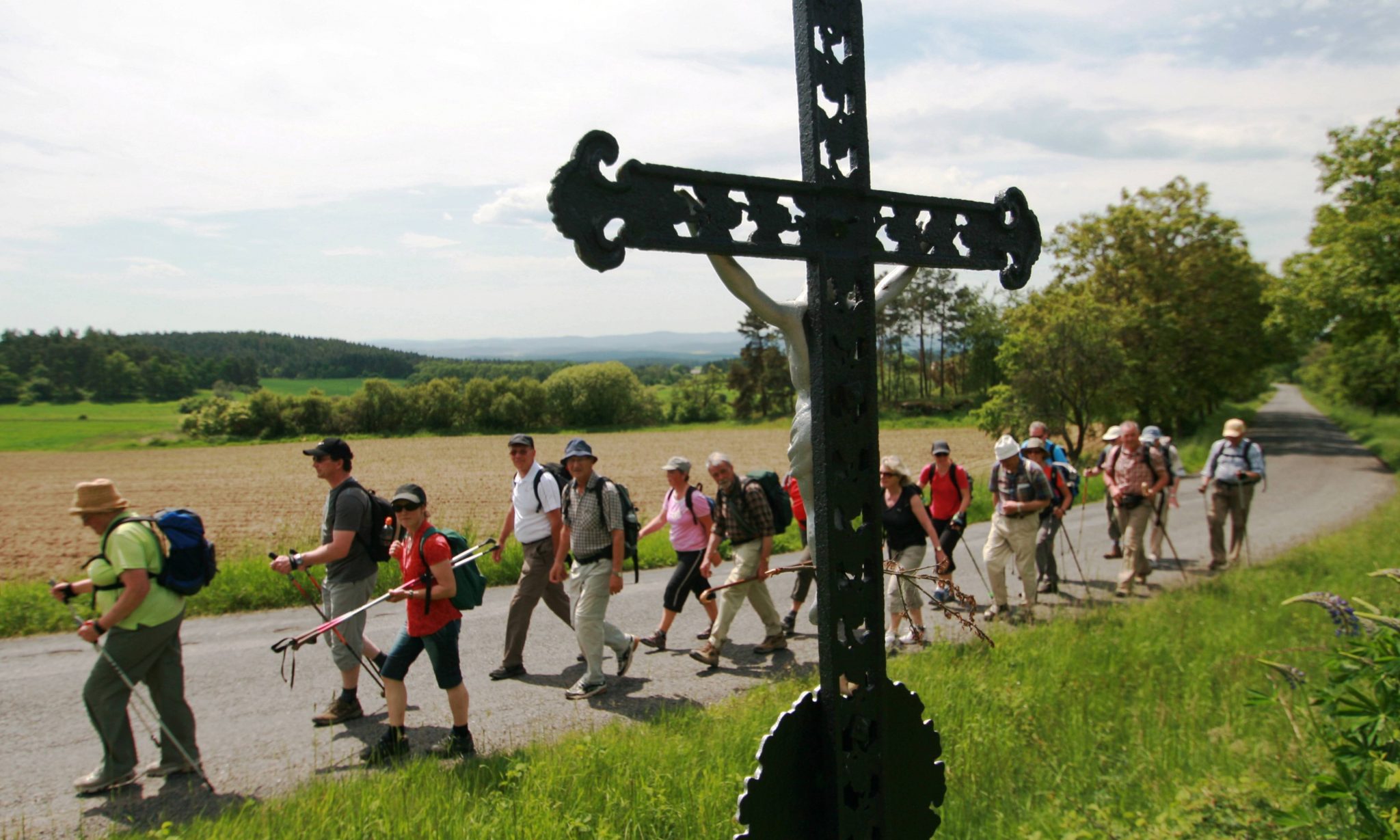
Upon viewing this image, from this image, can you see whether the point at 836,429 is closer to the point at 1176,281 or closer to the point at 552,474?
the point at 552,474

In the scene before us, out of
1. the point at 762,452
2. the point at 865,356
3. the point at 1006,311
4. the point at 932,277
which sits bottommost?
the point at 762,452

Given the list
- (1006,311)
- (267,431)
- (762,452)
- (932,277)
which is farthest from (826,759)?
(932,277)

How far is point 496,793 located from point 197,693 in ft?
12.9

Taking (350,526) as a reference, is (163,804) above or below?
below

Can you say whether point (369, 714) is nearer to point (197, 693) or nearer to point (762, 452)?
point (197, 693)

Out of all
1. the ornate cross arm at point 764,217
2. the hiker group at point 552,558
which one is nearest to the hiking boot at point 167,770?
the hiker group at point 552,558

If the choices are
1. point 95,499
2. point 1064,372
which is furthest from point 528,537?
point 1064,372

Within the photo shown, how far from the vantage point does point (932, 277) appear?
272 feet

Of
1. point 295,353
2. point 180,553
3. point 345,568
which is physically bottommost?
point 345,568

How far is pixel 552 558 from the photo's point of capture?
738 centimetres

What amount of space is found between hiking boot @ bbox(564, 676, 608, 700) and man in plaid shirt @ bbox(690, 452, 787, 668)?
1082mm

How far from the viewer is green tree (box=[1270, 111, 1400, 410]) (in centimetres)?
2423

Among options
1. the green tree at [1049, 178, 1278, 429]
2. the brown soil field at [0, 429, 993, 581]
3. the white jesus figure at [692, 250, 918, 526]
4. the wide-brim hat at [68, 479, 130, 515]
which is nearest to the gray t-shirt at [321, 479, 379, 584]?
the wide-brim hat at [68, 479, 130, 515]

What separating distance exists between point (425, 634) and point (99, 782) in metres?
1.90
